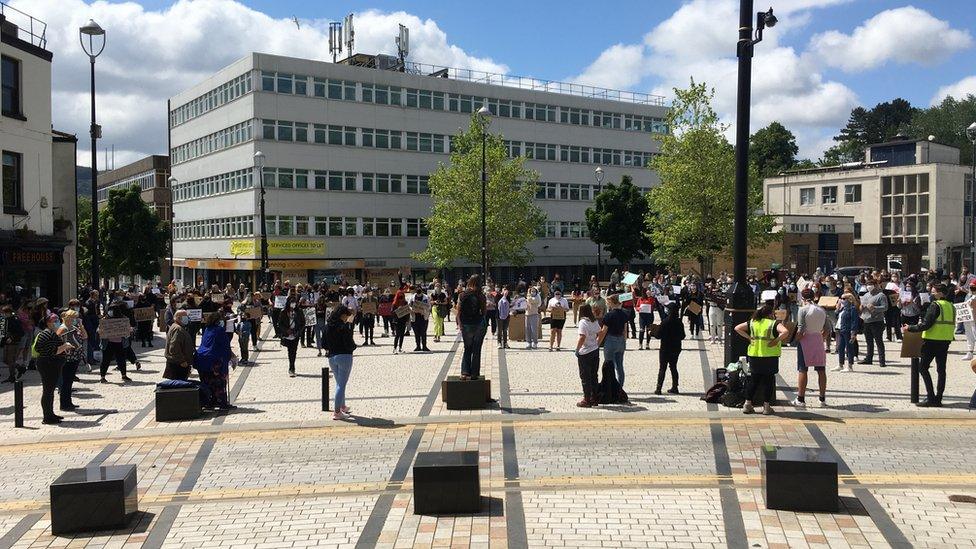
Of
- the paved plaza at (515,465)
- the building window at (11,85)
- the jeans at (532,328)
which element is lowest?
the paved plaza at (515,465)

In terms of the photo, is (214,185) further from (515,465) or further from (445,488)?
(445,488)

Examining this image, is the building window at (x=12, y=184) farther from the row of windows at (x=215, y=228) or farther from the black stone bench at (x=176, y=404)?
the row of windows at (x=215, y=228)

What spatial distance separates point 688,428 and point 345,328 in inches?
208

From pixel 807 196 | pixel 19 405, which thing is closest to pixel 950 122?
pixel 807 196

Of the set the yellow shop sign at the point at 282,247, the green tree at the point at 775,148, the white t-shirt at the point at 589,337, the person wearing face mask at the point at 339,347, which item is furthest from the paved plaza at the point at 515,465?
the green tree at the point at 775,148

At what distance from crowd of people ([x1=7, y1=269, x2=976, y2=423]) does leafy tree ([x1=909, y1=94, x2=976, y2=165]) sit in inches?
3290

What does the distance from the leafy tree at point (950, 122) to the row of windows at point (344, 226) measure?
68.8 meters

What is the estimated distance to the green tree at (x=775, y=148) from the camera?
101 metres

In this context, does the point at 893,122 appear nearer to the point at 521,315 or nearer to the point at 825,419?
the point at 521,315

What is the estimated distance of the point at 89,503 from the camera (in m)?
7.96

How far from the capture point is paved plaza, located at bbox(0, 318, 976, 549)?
7750mm

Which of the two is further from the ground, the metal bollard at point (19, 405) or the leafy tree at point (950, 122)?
the leafy tree at point (950, 122)

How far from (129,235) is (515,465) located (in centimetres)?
5379

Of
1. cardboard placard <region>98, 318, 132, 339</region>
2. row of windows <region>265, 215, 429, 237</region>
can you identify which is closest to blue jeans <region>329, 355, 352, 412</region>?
cardboard placard <region>98, 318, 132, 339</region>
